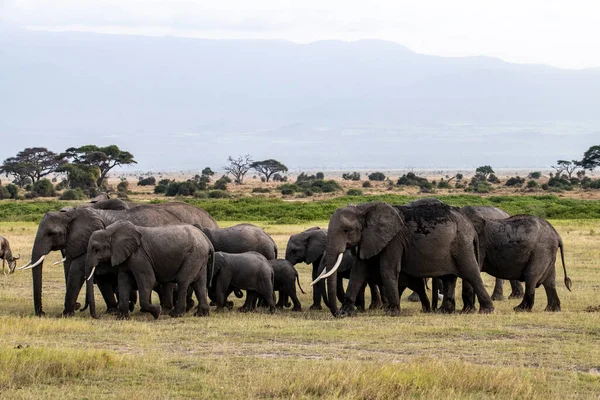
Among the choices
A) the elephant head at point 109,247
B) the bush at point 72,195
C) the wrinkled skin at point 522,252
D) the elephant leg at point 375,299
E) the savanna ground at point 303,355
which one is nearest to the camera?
the savanna ground at point 303,355

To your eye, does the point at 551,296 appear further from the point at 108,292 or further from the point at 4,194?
the point at 4,194

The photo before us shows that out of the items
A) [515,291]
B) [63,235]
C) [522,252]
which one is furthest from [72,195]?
[522,252]

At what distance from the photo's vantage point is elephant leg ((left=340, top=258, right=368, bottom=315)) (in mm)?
18078

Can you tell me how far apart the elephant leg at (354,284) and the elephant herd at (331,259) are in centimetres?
2

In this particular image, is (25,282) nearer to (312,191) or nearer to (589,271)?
(589,271)

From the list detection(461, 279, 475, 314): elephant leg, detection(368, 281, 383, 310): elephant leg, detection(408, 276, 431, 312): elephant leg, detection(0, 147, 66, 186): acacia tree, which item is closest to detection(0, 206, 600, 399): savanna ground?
detection(408, 276, 431, 312): elephant leg

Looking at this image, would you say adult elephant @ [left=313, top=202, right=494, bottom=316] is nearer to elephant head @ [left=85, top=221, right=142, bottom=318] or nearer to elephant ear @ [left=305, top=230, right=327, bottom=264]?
elephant ear @ [left=305, top=230, right=327, bottom=264]

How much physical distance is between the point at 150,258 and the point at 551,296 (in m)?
7.56

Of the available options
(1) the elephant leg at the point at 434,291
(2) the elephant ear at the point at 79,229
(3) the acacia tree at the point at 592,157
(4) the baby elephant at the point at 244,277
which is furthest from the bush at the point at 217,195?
(2) the elephant ear at the point at 79,229

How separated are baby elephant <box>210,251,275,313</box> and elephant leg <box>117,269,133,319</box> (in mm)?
1907

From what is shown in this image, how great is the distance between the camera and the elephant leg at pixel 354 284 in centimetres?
1808

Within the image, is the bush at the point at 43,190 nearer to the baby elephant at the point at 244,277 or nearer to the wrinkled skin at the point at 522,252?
the baby elephant at the point at 244,277

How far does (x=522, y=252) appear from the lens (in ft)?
62.1

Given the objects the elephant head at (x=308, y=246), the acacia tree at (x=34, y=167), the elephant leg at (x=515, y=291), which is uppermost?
the elephant head at (x=308, y=246)
